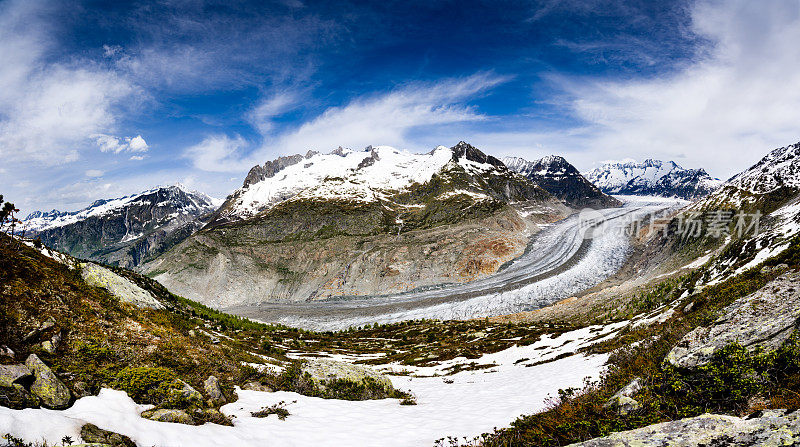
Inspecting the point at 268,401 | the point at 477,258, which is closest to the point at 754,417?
the point at 268,401

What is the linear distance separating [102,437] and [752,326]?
14.4 meters

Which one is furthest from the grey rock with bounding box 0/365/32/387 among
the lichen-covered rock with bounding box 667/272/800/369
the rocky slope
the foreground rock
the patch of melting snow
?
the rocky slope

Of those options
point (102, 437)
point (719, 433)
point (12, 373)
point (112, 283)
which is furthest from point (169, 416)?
point (112, 283)

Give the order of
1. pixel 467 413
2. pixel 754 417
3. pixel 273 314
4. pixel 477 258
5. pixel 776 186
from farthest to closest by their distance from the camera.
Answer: pixel 477 258, pixel 273 314, pixel 776 186, pixel 467 413, pixel 754 417

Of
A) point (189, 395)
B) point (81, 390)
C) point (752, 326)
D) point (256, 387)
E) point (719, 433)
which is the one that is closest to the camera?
point (719, 433)

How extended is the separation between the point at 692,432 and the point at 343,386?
45.1ft

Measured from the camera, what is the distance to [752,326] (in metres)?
7.34

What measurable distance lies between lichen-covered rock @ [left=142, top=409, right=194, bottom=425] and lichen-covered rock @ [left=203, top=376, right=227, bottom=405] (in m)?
2.03

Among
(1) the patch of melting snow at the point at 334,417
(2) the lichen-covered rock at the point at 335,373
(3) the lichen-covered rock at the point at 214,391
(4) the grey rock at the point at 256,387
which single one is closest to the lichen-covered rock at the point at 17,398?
(1) the patch of melting snow at the point at 334,417

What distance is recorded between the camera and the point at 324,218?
580ft

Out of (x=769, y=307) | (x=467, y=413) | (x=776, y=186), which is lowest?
(x=467, y=413)

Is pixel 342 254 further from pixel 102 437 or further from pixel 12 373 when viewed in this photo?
pixel 102 437

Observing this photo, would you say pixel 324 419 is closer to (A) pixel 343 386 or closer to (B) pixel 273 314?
(A) pixel 343 386

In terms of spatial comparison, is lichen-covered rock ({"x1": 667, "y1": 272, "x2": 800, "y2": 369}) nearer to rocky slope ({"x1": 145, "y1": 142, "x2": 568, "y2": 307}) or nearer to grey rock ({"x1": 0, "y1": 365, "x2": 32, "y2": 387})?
grey rock ({"x1": 0, "y1": 365, "x2": 32, "y2": 387})
